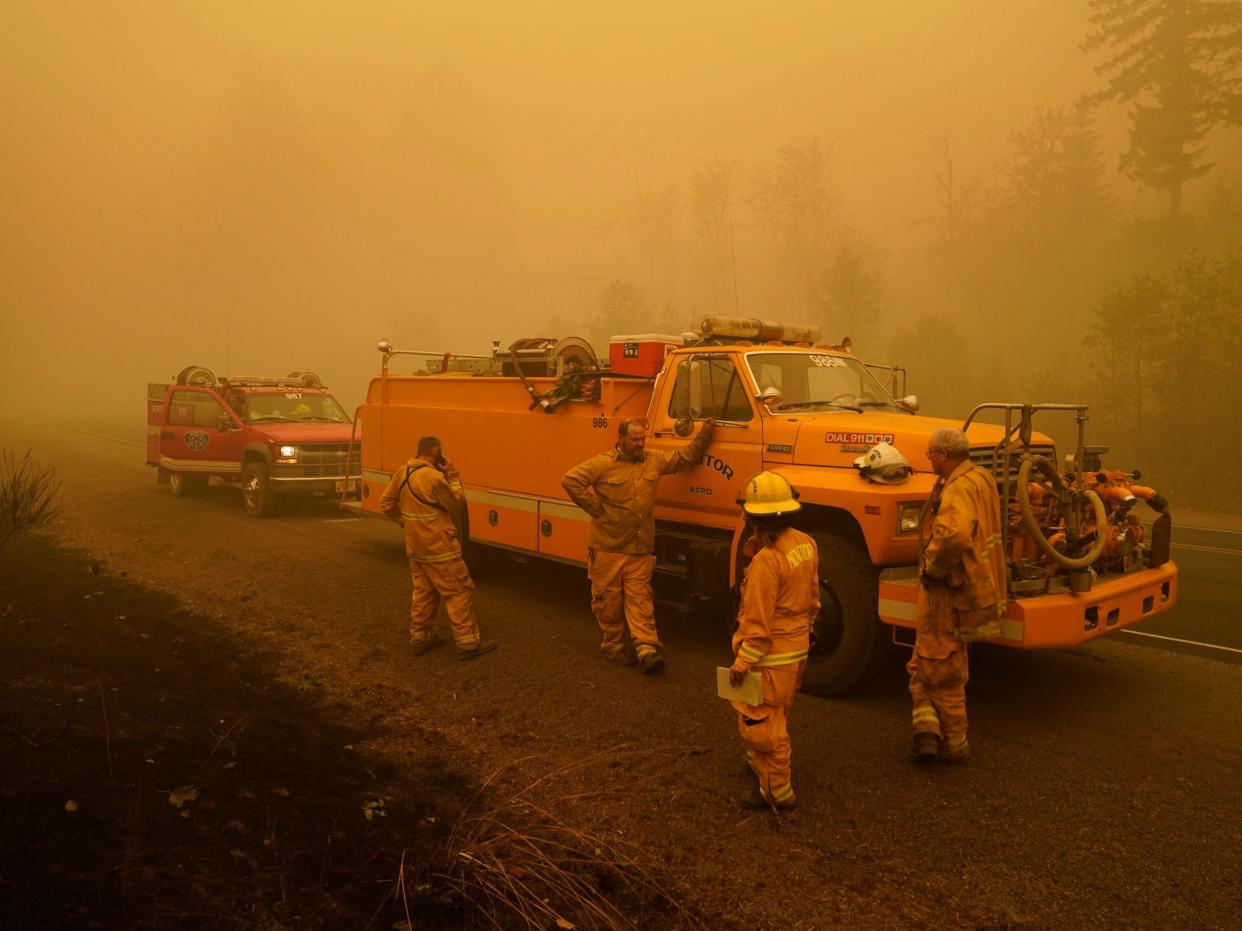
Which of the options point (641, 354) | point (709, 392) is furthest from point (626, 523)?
point (641, 354)

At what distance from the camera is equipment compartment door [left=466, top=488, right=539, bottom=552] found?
29.5 feet

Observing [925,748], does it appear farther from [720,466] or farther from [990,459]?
[720,466]

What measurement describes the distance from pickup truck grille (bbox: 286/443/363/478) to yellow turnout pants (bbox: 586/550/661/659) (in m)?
8.03

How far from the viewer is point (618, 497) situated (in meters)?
7.03

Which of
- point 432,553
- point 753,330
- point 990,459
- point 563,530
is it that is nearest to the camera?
point 990,459

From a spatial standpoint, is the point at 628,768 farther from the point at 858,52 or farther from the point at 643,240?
the point at 858,52

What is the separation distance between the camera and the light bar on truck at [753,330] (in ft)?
26.1

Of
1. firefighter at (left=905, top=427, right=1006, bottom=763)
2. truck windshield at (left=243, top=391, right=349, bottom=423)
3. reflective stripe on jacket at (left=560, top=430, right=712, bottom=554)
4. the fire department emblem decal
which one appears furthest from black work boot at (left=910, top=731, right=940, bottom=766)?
the fire department emblem decal

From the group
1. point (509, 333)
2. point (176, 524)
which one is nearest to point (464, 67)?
point (509, 333)

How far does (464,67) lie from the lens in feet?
342

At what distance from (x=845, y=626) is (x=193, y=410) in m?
13.3

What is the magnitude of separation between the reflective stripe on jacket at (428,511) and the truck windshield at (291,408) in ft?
28.1

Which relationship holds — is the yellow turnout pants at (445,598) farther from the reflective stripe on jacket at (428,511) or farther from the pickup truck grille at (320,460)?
the pickup truck grille at (320,460)

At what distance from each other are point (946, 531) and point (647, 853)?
7.66 ft
